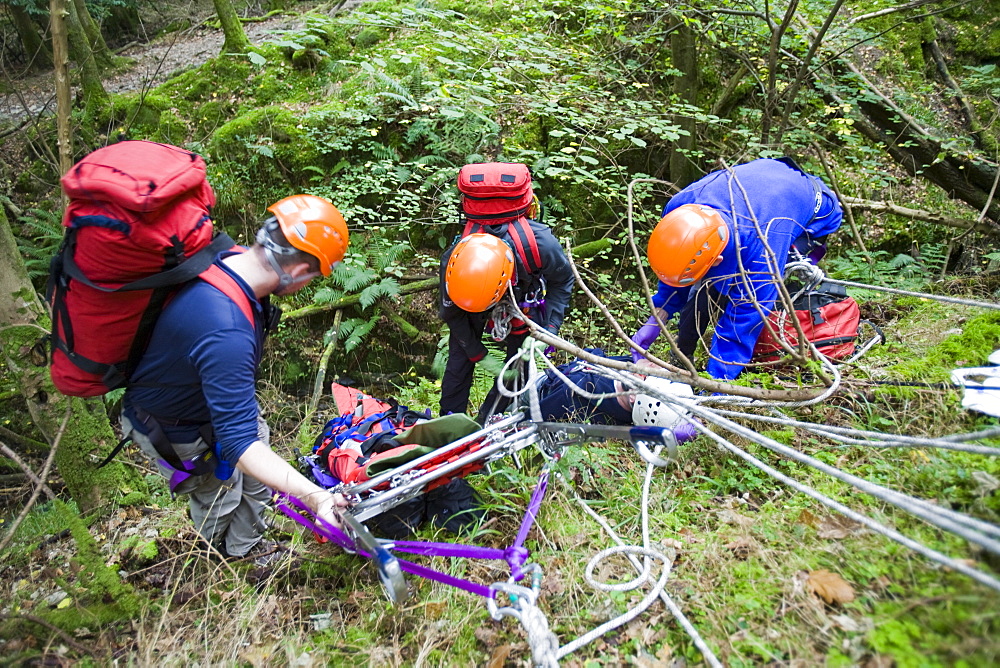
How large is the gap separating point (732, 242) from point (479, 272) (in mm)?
1600

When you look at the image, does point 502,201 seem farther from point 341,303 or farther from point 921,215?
point 921,215

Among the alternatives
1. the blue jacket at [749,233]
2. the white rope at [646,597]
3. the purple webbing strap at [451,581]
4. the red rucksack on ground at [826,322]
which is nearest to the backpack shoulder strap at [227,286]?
the purple webbing strap at [451,581]

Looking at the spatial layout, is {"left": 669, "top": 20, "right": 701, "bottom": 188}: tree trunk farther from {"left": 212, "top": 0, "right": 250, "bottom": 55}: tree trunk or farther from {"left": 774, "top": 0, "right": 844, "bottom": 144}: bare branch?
{"left": 212, "top": 0, "right": 250, "bottom": 55}: tree trunk

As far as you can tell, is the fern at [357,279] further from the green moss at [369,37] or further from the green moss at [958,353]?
the green moss at [958,353]

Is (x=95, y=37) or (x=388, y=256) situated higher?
(x=95, y=37)

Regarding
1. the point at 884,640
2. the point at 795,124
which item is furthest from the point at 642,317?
the point at 884,640

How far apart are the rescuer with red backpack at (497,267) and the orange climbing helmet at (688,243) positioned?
936 millimetres

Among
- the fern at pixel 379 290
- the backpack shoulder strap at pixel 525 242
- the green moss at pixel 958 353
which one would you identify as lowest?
the fern at pixel 379 290

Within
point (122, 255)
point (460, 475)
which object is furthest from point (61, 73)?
point (460, 475)

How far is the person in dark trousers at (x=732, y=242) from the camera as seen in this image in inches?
126

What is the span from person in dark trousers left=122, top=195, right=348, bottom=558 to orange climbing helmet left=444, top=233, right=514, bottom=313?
988 millimetres

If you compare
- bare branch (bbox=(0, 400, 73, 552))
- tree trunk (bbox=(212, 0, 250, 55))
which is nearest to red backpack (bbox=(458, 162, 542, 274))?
bare branch (bbox=(0, 400, 73, 552))

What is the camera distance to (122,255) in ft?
7.14

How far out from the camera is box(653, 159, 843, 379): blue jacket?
3.29 metres
